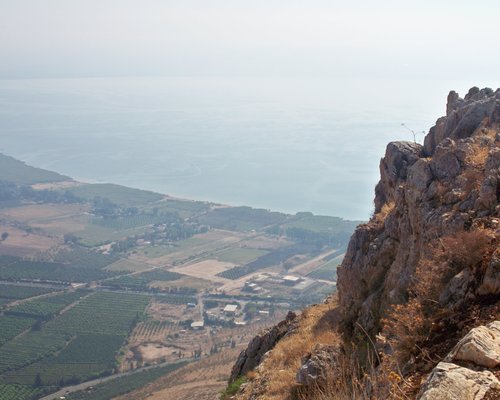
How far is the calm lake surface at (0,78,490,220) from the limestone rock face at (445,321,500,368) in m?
67.6

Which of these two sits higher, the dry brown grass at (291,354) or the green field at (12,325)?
the dry brown grass at (291,354)

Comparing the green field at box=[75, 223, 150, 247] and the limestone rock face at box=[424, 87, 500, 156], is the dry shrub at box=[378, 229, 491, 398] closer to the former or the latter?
the limestone rock face at box=[424, 87, 500, 156]

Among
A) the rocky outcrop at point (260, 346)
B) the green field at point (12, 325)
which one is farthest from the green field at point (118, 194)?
the rocky outcrop at point (260, 346)

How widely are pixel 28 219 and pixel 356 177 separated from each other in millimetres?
52102

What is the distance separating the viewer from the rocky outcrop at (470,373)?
3295 mm

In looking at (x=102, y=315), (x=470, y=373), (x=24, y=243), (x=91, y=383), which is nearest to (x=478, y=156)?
(x=470, y=373)

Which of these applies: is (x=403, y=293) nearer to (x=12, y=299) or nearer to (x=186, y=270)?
(x=12, y=299)

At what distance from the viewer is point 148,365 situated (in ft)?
111

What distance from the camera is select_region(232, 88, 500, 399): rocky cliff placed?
4445mm

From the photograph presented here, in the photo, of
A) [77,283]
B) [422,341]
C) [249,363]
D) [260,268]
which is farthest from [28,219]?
[422,341]

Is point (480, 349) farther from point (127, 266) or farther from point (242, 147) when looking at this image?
point (242, 147)

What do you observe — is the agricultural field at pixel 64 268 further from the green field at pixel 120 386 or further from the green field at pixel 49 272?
the green field at pixel 120 386

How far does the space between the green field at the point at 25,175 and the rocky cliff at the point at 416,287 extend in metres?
91.9

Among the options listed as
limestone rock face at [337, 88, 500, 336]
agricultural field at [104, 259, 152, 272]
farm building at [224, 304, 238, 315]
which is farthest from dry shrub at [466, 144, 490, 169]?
agricultural field at [104, 259, 152, 272]
